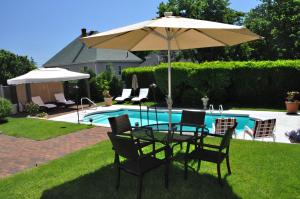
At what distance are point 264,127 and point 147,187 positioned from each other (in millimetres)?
4355

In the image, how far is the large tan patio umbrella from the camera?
181 inches

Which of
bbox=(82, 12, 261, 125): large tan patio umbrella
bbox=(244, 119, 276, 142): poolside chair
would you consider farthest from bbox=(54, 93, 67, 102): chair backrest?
bbox=(244, 119, 276, 142): poolside chair

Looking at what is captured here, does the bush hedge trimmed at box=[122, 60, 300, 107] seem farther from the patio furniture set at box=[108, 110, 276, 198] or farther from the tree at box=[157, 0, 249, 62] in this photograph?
the tree at box=[157, 0, 249, 62]

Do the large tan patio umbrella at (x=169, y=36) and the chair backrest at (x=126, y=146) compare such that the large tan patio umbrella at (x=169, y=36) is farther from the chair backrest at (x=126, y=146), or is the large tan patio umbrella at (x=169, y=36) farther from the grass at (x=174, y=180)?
the chair backrest at (x=126, y=146)

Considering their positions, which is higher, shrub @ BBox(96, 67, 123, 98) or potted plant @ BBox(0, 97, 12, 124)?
shrub @ BBox(96, 67, 123, 98)

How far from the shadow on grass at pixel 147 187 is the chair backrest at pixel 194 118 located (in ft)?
4.21

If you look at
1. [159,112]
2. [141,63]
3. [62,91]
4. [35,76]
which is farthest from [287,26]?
[35,76]

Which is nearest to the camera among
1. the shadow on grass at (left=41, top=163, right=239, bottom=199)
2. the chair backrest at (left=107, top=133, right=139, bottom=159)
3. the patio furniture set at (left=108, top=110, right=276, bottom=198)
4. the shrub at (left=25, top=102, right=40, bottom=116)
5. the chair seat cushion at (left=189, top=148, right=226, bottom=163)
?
the chair backrest at (left=107, top=133, right=139, bottom=159)

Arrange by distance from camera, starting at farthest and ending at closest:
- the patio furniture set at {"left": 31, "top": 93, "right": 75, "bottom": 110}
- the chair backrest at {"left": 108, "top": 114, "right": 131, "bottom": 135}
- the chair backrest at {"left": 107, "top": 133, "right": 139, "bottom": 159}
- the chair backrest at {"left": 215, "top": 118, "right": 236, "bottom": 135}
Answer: the patio furniture set at {"left": 31, "top": 93, "right": 75, "bottom": 110} → the chair backrest at {"left": 215, "top": 118, "right": 236, "bottom": 135} → the chair backrest at {"left": 108, "top": 114, "right": 131, "bottom": 135} → the chair backrest at {"left": 107, "top": 133, "right": 139, "bottom": 159}

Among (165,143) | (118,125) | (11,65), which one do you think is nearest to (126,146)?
(165,143)

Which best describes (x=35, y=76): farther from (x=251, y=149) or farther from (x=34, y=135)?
(x=251, y=149)

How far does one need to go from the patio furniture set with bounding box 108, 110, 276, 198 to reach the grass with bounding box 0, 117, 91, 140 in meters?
4.52

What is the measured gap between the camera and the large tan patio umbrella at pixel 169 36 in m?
4.60

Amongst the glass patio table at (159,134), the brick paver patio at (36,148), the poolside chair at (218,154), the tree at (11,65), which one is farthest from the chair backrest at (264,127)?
the tree at (11,65)
